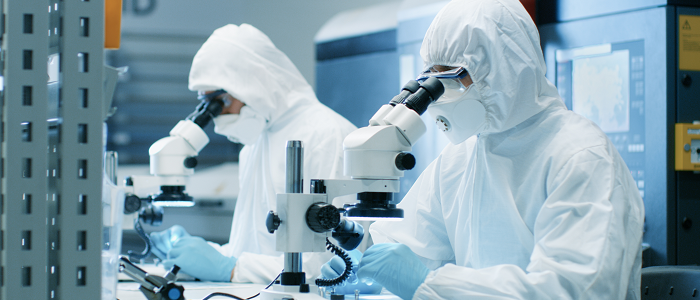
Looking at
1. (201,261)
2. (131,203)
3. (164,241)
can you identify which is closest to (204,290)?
(201,261)

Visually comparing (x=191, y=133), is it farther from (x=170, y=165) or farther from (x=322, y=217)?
(x=322, y=217)

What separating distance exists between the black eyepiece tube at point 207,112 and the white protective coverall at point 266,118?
0.18 feet

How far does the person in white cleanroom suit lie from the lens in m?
2.12

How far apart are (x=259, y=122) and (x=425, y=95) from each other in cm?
121

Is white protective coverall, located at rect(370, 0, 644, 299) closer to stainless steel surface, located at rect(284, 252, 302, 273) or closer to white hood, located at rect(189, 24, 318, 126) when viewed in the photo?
stainless steel surface, located at rect(284, 252, 302, 273)

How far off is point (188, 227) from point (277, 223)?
2664 mm

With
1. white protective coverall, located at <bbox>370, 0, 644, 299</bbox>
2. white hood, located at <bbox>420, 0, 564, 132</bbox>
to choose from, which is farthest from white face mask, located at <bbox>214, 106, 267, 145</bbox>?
white hood, located at <bbox>420, 0, 564, 132</bbox>

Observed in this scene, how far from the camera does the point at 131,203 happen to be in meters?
1.94

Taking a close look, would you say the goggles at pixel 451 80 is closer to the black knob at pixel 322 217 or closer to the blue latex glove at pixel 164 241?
the black knob at pixel 322 217

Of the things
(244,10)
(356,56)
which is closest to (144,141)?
(244,10)

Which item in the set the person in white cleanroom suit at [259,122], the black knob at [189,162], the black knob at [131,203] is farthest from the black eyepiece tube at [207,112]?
the black knob at [131,203]

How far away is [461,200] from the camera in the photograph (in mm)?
1402

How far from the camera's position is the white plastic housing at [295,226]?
41.7 inches

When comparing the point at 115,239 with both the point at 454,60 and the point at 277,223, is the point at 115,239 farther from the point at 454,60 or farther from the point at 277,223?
the point at 454,60
